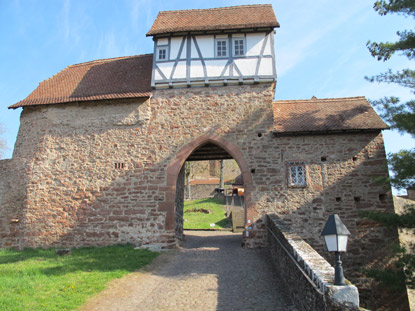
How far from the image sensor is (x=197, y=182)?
37094 mm

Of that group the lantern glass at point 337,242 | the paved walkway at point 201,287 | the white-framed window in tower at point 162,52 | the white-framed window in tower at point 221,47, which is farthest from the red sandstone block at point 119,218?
the lantern glass at point 337,242

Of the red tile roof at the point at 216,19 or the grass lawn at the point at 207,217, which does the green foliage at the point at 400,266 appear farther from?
the grass lawn at the point at 207,217

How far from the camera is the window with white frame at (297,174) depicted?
1160 cm

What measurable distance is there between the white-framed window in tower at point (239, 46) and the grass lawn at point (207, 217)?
1116 centimetres

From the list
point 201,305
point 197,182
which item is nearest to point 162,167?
point 201,305

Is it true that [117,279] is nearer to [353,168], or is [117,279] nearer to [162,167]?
[162,167]

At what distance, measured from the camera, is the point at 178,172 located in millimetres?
12008

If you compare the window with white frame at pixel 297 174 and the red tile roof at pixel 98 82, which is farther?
the red tile roof at pixel 98 82

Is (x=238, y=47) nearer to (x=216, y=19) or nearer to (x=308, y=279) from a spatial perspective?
(x=216, y=19)

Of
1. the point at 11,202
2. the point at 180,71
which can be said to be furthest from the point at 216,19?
the point at 11,202

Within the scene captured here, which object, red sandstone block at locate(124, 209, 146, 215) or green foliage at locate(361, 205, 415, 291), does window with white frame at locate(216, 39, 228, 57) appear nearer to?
red sandstone block at locate(124, 209, 146, 215)

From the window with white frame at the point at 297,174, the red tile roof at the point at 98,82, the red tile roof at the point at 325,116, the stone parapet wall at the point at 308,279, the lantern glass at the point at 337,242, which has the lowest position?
the stone parapet wall at the point at 308,279

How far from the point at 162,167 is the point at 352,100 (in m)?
8.21

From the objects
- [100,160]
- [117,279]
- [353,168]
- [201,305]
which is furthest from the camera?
[100,160]
